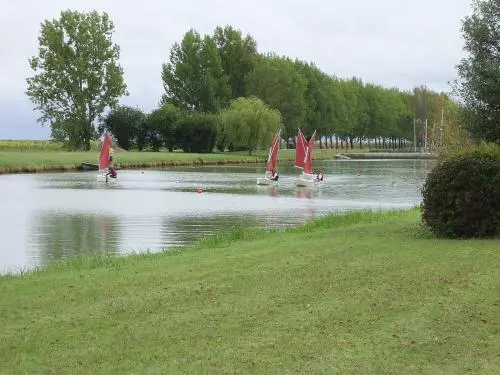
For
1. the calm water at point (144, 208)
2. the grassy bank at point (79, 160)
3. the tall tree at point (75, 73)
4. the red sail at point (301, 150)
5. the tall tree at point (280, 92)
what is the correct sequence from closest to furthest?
the calm water at point (144, 208)
the red sail at point (301, 150)
the grassy bank at point (79, 160)
the tall tree at point (75, 73)
the tall tree at point (280, 92)

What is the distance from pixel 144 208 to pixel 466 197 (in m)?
16.2

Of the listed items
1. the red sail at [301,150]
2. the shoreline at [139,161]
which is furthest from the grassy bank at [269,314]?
the shoreline at [139,161]

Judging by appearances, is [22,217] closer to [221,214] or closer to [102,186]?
[221,214]

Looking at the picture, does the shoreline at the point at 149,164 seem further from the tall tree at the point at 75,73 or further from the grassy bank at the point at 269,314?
the grassy bank at the point at 269,314

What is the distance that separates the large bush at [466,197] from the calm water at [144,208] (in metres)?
6.05

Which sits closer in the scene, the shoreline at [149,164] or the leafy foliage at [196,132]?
the shoreline at [149,164]

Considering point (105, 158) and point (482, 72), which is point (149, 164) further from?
point (482, 72)

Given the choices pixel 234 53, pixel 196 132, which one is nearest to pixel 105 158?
pixel 196 132

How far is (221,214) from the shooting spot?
22.8 meters

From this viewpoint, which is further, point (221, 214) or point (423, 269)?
point (221, 214)

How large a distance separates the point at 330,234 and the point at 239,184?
28053 millimetres

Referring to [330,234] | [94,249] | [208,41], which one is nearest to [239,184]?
[94,249]

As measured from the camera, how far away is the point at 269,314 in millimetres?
6148

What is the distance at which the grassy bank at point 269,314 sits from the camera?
16.4 feet
